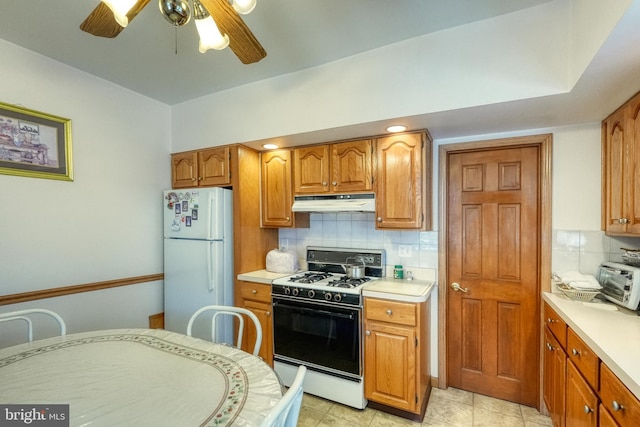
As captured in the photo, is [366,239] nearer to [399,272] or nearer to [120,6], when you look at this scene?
[399,272]

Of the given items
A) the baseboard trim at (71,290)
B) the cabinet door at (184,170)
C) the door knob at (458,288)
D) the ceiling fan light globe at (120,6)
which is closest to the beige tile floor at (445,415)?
the door knob at (458,288)

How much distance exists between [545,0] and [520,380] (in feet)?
8.43

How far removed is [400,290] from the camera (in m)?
2.11

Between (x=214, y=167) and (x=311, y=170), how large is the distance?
941 mm

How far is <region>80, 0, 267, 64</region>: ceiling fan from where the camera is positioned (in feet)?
3.58

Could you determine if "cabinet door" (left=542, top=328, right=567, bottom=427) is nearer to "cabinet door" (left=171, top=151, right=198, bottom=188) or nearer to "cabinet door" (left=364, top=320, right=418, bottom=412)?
"cabinet door" (left=364, top=320, right=418, bottom=412)

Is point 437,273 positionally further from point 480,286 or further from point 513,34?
point 513,34

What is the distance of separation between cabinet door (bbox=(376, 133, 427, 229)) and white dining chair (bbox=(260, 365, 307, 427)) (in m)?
1.53

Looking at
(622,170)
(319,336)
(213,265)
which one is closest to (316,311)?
(319,336)

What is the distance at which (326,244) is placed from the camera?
9.43ft

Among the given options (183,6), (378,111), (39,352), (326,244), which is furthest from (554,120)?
(39,352)

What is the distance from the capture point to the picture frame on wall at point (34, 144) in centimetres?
196

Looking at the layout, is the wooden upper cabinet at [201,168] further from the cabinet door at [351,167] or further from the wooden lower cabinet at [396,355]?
the wooden lower cabinet at [396,355]

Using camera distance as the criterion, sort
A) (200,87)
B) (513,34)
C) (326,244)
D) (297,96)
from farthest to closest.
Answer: (326,244), (200,87), (297,96), (513,34)
